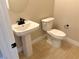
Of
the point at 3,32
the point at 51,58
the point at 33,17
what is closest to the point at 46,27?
the point at 33,17

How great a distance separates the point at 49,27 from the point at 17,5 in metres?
1.06

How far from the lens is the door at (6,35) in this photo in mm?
904

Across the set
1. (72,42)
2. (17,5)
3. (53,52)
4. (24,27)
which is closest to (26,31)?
(24,27)

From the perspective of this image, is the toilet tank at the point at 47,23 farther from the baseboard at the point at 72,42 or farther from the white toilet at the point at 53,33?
the baseboard at the point at 72,42

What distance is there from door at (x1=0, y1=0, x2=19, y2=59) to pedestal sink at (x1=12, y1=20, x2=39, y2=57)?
76 centimetres

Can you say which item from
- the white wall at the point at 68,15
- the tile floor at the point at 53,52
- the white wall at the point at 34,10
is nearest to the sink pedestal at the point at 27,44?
the tile floor at the point at 53,52

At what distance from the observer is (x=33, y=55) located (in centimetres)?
251

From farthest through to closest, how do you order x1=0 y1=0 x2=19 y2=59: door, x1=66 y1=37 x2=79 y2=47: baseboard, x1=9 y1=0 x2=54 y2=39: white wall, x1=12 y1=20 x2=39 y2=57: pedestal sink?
x1=66 y1=37 x2=79 y2=47: baseboard < x1=9 y1=0 x2=54 y2=39: white wall < x1=12 y1=20 x2=39 y2=57: pedestal sink < x1=0 y1=0 x2=19 y2=59: door

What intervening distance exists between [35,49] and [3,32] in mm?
1784

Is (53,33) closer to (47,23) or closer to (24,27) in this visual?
(47,23)

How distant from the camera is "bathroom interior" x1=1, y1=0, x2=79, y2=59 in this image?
7.59ft

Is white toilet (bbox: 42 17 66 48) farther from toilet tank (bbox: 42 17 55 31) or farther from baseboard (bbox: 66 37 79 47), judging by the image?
baseboard (bbox: 66 37 79 47)

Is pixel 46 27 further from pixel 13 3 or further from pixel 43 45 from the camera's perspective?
pixel 13 3

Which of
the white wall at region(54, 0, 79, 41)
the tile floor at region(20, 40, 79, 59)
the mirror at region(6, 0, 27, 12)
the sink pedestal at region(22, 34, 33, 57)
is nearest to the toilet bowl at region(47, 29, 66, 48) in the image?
the tile floor at region(20, 40, 79, 59)
